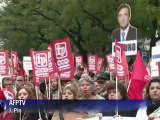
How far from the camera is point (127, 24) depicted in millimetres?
10227

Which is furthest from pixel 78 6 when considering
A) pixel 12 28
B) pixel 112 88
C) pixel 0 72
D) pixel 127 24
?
pixel 112 88

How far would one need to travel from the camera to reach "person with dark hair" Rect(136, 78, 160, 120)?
5.00m

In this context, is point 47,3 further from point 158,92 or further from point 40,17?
point 158,92

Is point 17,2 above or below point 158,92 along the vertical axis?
above

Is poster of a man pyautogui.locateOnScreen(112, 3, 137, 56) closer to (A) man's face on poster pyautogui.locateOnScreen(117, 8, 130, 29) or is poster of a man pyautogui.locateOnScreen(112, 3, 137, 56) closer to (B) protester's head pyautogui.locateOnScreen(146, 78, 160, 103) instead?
(A) man's face on poster pyautogui.locateOnScreen(117, 8, 130, 29)

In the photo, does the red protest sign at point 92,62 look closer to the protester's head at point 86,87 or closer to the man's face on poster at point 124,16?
the man's face on poster at point 124,16

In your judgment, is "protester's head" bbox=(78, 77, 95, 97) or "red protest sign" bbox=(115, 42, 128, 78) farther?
"red protest sign" bbox=(115, 42, 128, 78)

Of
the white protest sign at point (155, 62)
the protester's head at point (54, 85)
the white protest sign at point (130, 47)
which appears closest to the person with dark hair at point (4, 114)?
the white protest sign at point (155, 62)

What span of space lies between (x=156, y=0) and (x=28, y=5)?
12.2 meters

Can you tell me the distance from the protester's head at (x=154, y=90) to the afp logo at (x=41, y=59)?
182 inches

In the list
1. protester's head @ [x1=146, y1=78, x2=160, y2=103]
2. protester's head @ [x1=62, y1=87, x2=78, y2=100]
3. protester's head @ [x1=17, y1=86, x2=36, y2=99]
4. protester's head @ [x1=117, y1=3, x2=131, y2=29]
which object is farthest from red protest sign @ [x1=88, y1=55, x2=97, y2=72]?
protester's head @ [x1=146, y1=78, x2=160, y2=103]

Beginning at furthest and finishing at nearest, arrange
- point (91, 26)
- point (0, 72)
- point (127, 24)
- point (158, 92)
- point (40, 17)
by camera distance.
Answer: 1. point (40, 17)
2. point (91, 26)
3. point (0, 72)
4. point (127, 24)
5. point (158, 92)

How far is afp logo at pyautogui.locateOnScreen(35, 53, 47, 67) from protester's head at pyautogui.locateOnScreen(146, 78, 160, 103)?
4611 mm

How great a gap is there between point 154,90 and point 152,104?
0.71 feet
